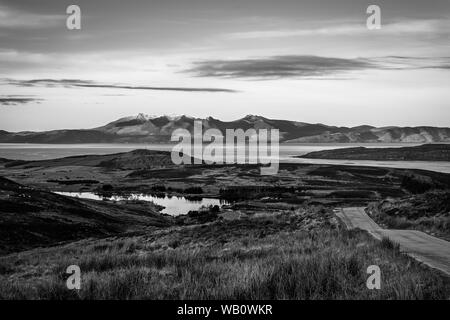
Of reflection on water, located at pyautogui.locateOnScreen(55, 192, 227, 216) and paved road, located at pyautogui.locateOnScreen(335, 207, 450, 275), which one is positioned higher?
paved road, located at pyautogui.locateOnScreen(335, 207, 450, 275)

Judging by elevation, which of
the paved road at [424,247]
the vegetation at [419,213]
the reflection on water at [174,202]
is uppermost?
the paved road at [424,247]

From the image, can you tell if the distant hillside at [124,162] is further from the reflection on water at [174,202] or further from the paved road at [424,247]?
the paved road at [424,247]

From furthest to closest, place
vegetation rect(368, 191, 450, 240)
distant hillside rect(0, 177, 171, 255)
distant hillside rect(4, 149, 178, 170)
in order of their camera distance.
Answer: distant hillside rect(4, 149, 178, 170) < distant hillside rect(0, 177, 171, 255) < vegetation rect(368, 191, 450, 240)

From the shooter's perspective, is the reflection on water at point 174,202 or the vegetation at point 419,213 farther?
the reflection on water at point 174,202

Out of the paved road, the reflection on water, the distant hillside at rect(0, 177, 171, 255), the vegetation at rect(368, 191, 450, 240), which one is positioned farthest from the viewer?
the reflection on water

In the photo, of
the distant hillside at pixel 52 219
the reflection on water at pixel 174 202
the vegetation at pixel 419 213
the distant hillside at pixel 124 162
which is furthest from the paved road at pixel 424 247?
the distant hillside at pixel 124 162

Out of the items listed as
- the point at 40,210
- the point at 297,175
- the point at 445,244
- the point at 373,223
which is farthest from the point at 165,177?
the point at 445,244

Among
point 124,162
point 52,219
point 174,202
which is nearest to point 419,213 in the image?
point 52,219

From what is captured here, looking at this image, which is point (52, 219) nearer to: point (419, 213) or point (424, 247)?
point (419, 213)

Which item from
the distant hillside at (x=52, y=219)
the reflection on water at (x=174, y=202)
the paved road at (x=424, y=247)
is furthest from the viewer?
the reflection on water at (x=174, y=202)

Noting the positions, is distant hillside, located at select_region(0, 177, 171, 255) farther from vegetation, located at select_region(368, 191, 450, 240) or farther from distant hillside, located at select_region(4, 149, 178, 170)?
distant hillside, located at select_region(4, 149, 178, 170)

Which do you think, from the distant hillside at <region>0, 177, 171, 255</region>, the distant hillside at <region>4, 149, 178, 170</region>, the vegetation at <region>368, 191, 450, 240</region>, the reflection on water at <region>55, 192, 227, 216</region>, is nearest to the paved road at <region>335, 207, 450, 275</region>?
the vegetation at <region>368, 191, 450, 240</region>
